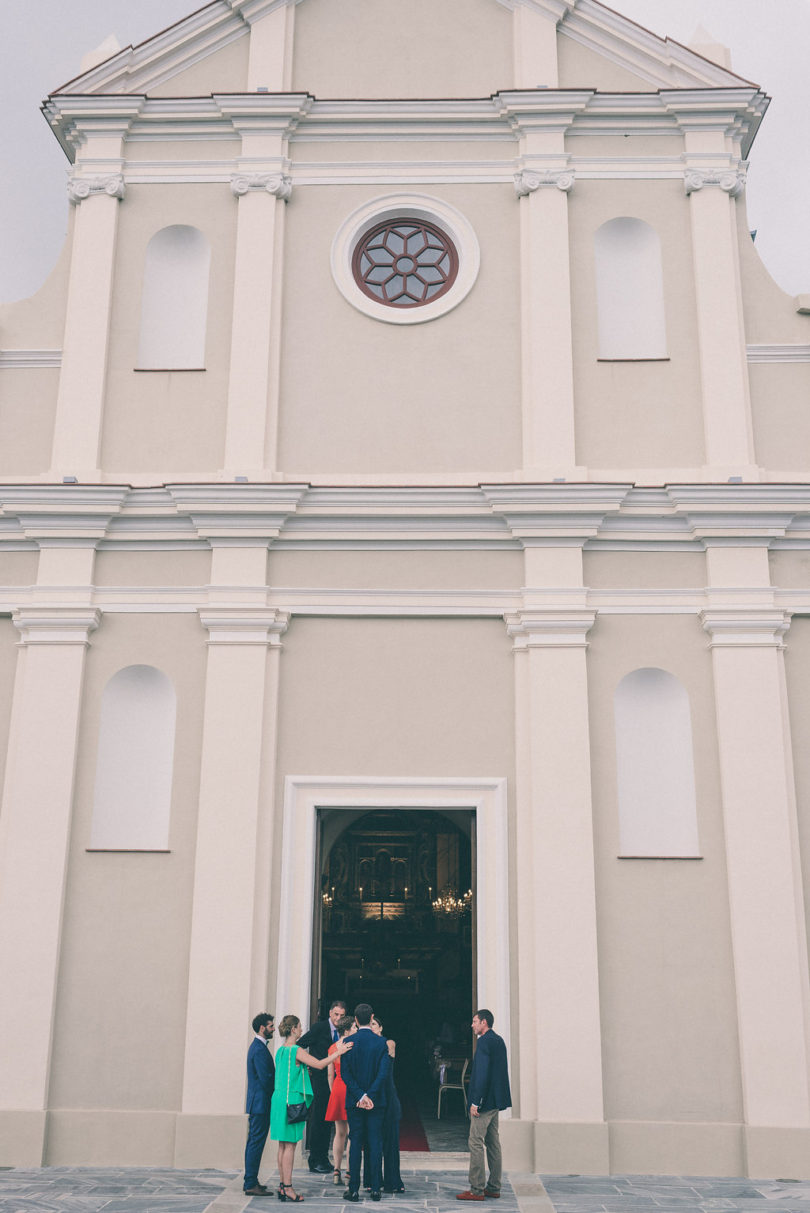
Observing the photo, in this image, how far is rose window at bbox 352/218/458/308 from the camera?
12898 mm

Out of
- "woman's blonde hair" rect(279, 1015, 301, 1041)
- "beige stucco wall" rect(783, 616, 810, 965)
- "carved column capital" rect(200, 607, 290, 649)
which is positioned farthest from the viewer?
"carved column capital" rect(200, 607, 290, 649)

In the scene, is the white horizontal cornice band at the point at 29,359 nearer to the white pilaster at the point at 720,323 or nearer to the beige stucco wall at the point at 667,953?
the beige stucco wall at the point at 667,953

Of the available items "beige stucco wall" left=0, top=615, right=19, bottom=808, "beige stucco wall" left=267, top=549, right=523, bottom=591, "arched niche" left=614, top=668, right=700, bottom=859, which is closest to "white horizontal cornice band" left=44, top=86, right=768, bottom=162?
"beige stucco wall" left=267, top=549, right=523, bottom=591

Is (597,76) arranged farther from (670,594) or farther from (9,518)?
(9,518)

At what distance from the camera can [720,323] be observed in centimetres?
1238

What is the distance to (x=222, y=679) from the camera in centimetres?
1149

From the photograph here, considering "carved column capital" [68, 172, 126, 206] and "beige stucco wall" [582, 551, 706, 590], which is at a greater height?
"carved column capital" [68, 172, 126, 206]

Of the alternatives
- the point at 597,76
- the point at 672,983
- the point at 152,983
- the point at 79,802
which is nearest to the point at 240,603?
A: the point at 79,802

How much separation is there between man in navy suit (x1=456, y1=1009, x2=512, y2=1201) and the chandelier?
9408mm

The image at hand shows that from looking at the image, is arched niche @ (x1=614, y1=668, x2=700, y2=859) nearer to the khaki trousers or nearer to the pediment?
the khaki trousers

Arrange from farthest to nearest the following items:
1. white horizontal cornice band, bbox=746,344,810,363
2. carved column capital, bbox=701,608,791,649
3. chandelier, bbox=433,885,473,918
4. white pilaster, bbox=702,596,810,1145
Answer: chandelier, bbox=433,885,473,918
white horizontal cornice band, bbox=746,344,810,363
carved column capital, bbox=701,608,791,649
white pilaster, bbox=702,596,810,1145

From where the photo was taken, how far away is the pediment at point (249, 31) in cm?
1331

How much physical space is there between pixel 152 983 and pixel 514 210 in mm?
9085

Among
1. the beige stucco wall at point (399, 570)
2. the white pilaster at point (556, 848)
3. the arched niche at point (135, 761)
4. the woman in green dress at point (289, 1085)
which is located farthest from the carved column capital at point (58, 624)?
the woman in green dress at point (289, 1085)
